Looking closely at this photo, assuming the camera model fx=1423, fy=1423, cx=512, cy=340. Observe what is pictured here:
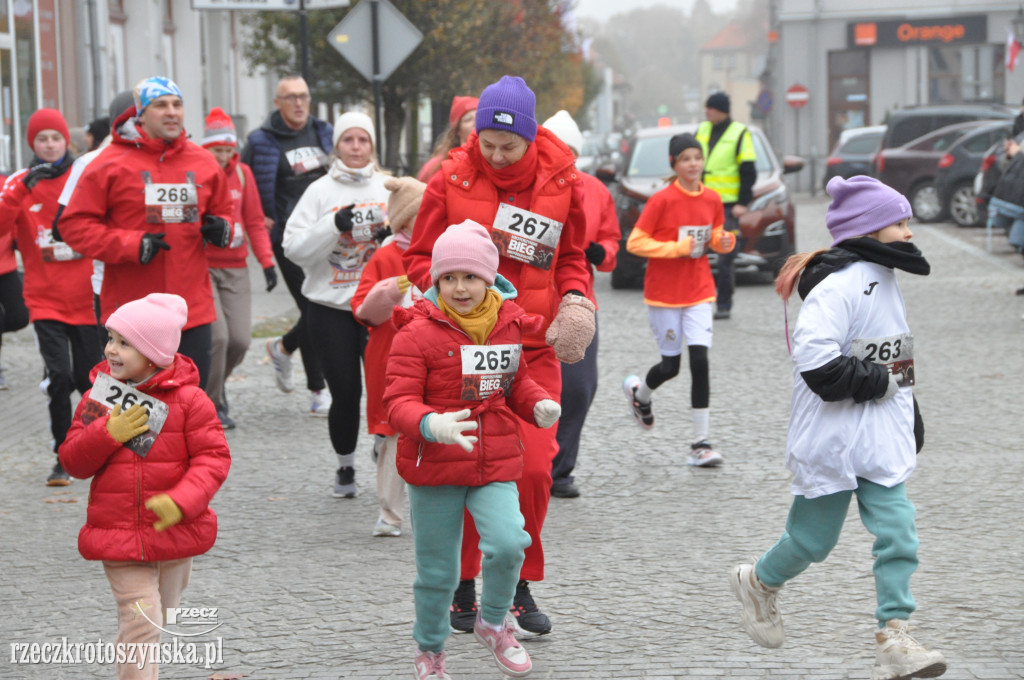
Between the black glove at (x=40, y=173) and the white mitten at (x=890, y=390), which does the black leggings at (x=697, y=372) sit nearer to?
the white mitten at (x=890, y=390)

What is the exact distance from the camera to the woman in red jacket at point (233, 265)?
8.35m

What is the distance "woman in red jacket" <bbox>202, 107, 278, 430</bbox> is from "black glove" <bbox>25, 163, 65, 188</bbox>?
37.8 inches

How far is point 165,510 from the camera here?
3.90 m

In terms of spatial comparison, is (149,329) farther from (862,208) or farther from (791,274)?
(862,208)

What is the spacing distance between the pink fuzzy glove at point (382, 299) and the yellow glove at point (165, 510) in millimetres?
2189

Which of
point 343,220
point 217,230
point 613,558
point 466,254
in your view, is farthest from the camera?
point 343,220

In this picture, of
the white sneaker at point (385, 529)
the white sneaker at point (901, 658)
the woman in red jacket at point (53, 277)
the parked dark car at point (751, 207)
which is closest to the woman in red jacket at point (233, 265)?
the woman in red jacket at point (53, 277)

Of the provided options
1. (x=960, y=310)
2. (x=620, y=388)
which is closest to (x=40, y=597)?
(x=620, y=388)

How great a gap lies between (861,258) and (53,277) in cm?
498

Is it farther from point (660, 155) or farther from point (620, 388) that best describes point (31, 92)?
point (620, 388)

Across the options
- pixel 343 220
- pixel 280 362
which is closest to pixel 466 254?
pixel 343 220

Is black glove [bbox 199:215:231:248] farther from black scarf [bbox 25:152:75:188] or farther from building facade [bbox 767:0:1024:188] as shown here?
building facade [bbox 767:0:1024:188]

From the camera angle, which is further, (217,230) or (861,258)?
(217,230)

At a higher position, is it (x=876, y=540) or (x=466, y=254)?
(x=466, y=254)
